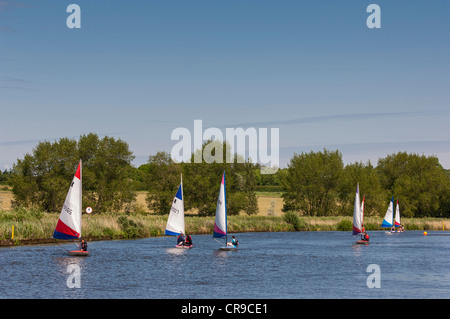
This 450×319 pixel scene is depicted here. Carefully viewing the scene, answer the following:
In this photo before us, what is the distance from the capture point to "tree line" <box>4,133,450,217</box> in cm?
Answer: 10006

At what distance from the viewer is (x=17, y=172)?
100 metres

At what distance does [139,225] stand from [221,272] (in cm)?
3487

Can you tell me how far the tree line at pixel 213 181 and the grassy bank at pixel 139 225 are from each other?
1255 centimetres

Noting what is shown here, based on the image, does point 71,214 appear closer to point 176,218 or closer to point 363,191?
point 176,218

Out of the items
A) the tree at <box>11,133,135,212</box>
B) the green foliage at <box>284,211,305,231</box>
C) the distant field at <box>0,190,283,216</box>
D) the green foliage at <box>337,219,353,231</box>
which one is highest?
the tree at <box>11,133,135,212</box>

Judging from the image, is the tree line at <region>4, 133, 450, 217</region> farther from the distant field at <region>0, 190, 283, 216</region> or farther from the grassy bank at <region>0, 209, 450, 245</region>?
the grassy bank at <region>0, 209, 450, 245</region>

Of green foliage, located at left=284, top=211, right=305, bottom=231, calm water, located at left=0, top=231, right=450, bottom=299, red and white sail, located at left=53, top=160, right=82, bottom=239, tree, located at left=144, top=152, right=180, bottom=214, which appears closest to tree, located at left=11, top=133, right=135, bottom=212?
tree, located at left=144, top=152, right=180, bottom=214

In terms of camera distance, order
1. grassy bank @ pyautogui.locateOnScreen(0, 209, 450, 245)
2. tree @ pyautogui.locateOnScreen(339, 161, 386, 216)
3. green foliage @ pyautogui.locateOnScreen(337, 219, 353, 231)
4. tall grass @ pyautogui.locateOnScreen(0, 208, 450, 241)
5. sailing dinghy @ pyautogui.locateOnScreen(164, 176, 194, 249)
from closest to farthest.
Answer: grassy bank @ pyautogui.locateOnScreen(0, 209, 450, 245)
sailing dinghy @ pyautogui.locateOnScreen(164, 176, 194, 249)
tall grass @ pyautogui.locateOnScreen(0, 208, 450, 241)
green foliage @ pyautogui.locateOnScreen(337, 219, 353, 231)
tree @ pyautogui.locateOnScreen(339, 161, 386, 216)

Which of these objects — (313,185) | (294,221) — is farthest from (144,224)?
(313,185)

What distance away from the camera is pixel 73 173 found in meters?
102
